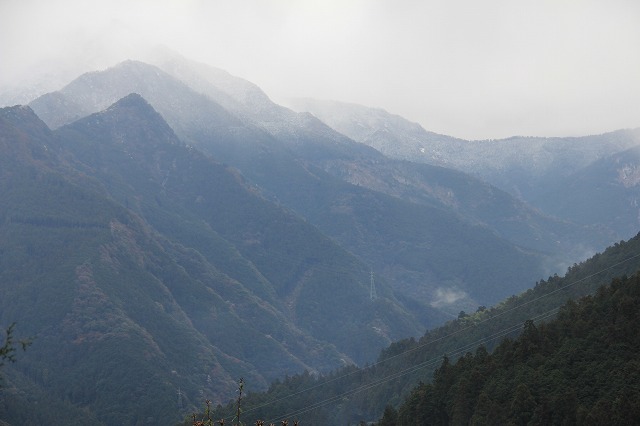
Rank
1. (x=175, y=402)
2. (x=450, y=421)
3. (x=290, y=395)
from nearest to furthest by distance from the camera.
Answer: (x=450, y=421) → (x=290, y=395) → (x=175, y=402)

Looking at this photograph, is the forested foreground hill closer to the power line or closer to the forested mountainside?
the forested mountainside

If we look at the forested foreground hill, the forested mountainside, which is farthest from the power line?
the forested foreground hill

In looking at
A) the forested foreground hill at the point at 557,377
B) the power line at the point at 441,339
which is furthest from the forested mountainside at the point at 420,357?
the forested foreground hill at the point at 557,377

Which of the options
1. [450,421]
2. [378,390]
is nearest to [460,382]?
[450,421]

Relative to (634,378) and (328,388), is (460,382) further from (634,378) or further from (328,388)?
(328,388)

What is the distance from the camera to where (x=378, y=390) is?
5910 inches

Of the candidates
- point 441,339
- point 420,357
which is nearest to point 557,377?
point 420,357

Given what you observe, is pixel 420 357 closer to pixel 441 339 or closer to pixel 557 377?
pixel 441 339

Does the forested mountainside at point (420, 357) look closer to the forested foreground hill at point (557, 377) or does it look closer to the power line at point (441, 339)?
the power line at point (441, 339)

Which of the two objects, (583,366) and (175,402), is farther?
(175,402)

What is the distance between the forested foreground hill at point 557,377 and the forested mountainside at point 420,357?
1100 inches

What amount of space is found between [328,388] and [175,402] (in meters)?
44.0

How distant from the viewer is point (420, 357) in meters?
154

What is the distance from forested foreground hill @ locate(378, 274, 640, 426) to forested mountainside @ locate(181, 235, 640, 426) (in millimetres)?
27932
